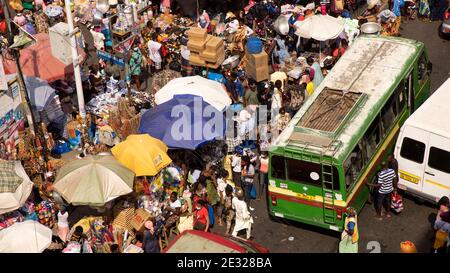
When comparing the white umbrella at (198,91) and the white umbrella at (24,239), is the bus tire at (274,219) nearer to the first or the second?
the white umbrella at (198,91)

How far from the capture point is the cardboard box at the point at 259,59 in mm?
21078

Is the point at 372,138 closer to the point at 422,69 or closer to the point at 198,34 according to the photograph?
the point at 422,69

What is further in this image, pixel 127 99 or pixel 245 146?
pixel 127 99

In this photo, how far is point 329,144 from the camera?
48.7 ft

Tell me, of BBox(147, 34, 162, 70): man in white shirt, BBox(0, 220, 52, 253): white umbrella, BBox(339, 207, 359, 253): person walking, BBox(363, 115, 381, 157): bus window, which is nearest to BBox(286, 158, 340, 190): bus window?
BBox(339, 207, 359, 253): person walking

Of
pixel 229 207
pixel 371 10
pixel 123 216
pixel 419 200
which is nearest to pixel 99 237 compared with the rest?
pixel 123 216

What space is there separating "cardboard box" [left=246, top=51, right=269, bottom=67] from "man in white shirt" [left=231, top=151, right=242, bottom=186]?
4.47m

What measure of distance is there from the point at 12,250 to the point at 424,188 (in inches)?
352

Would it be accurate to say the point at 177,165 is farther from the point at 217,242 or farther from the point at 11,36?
the point at 11,36

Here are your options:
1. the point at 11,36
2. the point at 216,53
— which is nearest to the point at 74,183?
the point at 216,53

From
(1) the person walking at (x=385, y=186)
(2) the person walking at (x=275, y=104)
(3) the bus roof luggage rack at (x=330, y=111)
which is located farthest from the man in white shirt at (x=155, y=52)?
(1) the person walking at (x=385, y=186)

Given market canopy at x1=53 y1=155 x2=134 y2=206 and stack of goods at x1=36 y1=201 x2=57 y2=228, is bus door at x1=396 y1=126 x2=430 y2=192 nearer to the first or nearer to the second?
market canopy at x1=53 y1=155 x2=134 y2=206

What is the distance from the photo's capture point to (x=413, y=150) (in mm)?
15930

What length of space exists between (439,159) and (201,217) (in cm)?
531
